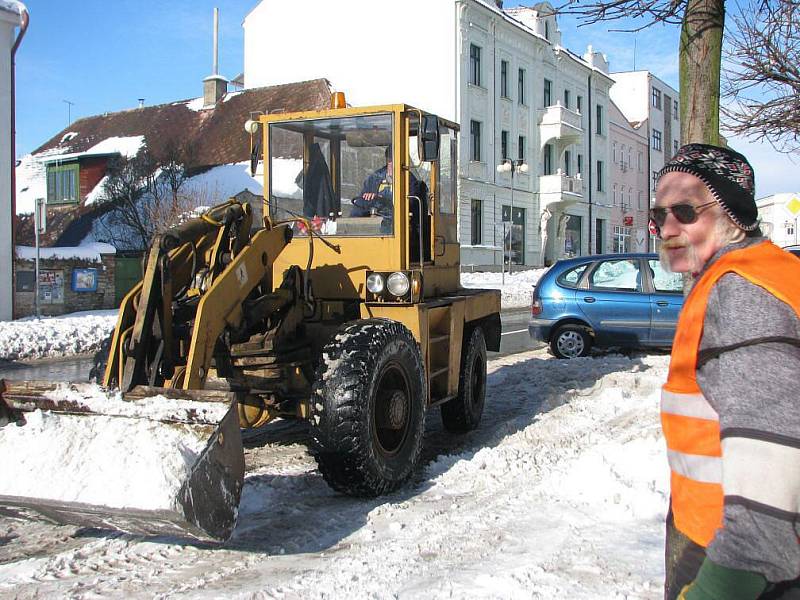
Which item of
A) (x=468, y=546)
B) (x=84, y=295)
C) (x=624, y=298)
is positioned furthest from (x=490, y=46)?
(x=468, y=546)

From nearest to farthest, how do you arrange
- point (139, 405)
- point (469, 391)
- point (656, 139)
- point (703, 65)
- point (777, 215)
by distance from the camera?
1. point (139, 405)
2. point (703, 65)
3. point (469, 391)
4. point (777, 215)
5. point (656, 139)

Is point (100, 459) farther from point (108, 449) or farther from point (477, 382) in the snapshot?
point (477, 382)

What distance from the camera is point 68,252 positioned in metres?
20.4

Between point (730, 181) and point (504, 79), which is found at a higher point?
point (504, 79)

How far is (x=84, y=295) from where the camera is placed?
67.2ft

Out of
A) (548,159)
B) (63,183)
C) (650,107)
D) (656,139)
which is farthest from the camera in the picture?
(656,139)

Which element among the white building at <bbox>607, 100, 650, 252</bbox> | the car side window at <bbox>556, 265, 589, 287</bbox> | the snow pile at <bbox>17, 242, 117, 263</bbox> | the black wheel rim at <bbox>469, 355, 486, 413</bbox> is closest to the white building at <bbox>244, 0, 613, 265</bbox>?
the white building at <bbox>607, 100, 650, 252</bbox>

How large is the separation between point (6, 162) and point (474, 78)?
2127 centimetres

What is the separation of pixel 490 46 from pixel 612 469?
32706 millimetres

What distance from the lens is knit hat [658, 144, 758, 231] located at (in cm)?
182

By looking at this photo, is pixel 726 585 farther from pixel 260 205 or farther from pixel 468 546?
pixel 260 205

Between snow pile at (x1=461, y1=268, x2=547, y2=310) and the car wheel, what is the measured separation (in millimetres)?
12242

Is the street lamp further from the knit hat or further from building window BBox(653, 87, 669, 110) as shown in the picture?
the knit hat

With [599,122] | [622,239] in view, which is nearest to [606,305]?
[599,122]
